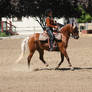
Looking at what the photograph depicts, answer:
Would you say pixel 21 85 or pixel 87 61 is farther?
pixel 87 61

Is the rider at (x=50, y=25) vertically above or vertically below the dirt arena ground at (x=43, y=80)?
above

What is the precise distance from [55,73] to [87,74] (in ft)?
3.89

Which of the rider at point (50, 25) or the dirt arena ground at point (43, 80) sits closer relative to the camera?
the dirt arena ground at point (43, 80)

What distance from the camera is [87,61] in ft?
61.4

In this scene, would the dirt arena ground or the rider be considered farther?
the rider

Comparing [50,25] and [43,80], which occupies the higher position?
[50,25]

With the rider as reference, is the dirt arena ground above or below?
below

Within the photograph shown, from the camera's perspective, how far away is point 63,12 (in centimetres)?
5284

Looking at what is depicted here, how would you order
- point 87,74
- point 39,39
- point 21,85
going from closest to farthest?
point 21,85
point 87,74
point 39,39

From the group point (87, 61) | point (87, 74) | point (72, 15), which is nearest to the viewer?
point (87, 74)

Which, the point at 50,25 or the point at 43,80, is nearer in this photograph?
the point at 43,80

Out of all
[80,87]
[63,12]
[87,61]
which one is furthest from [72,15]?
[80,87]

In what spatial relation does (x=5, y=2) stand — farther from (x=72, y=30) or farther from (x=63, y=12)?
Answer: (x=72, y=30)

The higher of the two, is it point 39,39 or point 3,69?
point 39,39
